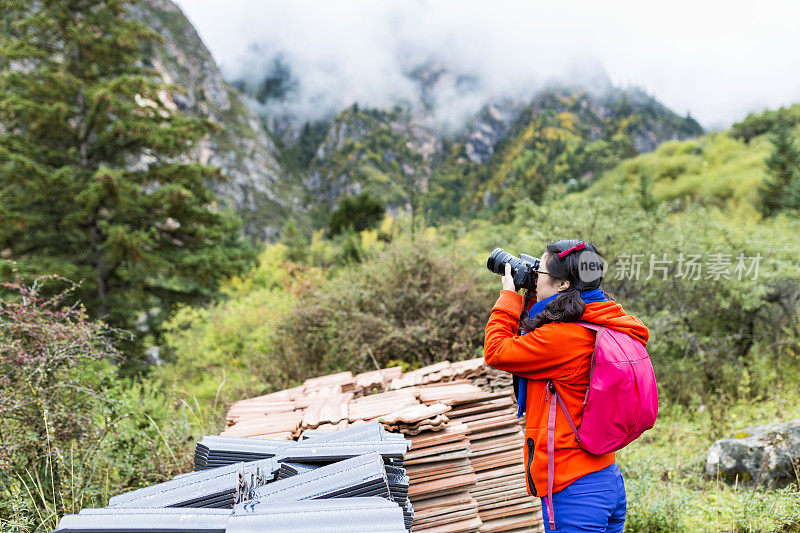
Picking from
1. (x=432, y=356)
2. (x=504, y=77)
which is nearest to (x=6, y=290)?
(x=432, y=356)

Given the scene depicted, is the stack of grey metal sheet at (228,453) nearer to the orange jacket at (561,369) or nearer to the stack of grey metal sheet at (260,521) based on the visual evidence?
the stack of grey metal sheet at (260,521)

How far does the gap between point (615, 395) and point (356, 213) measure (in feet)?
82.7

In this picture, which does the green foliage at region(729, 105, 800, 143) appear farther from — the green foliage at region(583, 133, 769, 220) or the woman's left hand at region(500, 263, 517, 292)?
the woman's left hand at region(500, 263, 517, 292)

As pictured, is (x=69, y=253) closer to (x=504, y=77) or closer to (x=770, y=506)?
(x=770, y=506)

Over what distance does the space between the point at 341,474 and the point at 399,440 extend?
589mm

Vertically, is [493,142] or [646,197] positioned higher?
[493,142]

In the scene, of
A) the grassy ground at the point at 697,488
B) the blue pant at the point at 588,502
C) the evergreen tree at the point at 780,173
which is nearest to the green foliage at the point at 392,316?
the grassy ground at the point at 697,488

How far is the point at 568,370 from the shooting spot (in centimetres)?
179

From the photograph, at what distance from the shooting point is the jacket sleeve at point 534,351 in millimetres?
1760

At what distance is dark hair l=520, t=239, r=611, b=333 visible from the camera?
1.77 metres

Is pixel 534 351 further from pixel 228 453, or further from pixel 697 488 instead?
pixel 697 488

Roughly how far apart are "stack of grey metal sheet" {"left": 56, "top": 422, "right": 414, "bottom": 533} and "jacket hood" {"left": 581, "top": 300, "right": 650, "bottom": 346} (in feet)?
3.55

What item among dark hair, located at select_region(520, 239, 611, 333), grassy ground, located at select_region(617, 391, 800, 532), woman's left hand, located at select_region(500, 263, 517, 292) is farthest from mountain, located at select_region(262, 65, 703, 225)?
dark hair, located at select_region(520, 239, 611, 333)

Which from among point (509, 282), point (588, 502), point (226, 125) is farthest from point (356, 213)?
point (226, 125)
